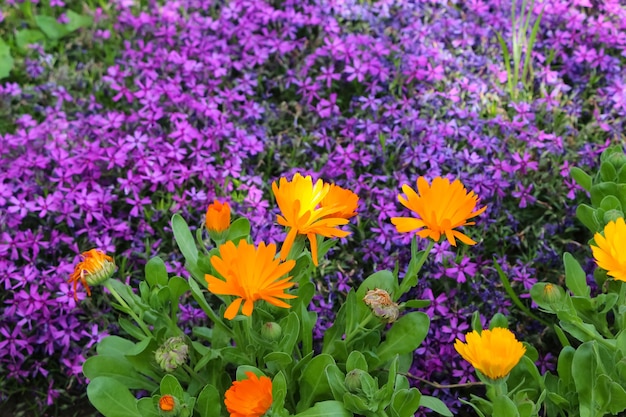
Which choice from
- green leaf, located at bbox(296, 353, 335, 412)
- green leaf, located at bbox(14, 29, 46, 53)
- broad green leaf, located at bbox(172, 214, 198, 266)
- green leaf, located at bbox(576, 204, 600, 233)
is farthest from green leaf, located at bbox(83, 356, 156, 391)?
green leaf, located at bbox(14, 29, 46, 53)

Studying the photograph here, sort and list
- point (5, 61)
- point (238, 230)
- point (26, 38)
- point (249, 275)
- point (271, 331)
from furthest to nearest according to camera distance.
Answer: point (26, 38) < point (5, 61) < point (238, 230) < point (271, 331) < point (249, 275)

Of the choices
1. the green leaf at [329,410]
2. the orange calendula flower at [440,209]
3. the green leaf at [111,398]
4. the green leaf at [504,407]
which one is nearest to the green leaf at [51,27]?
the green leaf at [111,398]

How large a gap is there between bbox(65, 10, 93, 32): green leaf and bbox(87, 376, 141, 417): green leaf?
89.7 inches

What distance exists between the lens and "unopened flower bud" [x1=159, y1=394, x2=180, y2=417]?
4.54ft

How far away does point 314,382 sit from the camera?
62.1 inches

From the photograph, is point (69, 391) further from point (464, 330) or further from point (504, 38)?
point (504, 38)

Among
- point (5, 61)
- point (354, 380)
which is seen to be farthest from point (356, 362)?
point (5, 61)

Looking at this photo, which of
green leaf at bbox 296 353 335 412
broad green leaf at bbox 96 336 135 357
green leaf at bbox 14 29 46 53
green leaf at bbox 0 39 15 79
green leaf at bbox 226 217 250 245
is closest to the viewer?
green leaf at bbox 296 353 335 412

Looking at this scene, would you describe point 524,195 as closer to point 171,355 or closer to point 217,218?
point 217,218

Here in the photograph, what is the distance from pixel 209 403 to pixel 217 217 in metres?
0.42

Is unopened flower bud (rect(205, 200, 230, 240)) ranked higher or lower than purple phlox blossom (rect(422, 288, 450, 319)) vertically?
higher

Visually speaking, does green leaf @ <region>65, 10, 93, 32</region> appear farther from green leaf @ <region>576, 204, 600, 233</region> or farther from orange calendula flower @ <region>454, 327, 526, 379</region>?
orange calendula flower @ <region>454, 327, 526, 379</region>

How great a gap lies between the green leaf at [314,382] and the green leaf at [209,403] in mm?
192

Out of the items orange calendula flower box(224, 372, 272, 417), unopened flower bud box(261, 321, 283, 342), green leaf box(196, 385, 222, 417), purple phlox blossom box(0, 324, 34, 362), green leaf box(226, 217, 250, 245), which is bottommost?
purple phlox blossom box(0, 324, 34, 362)
